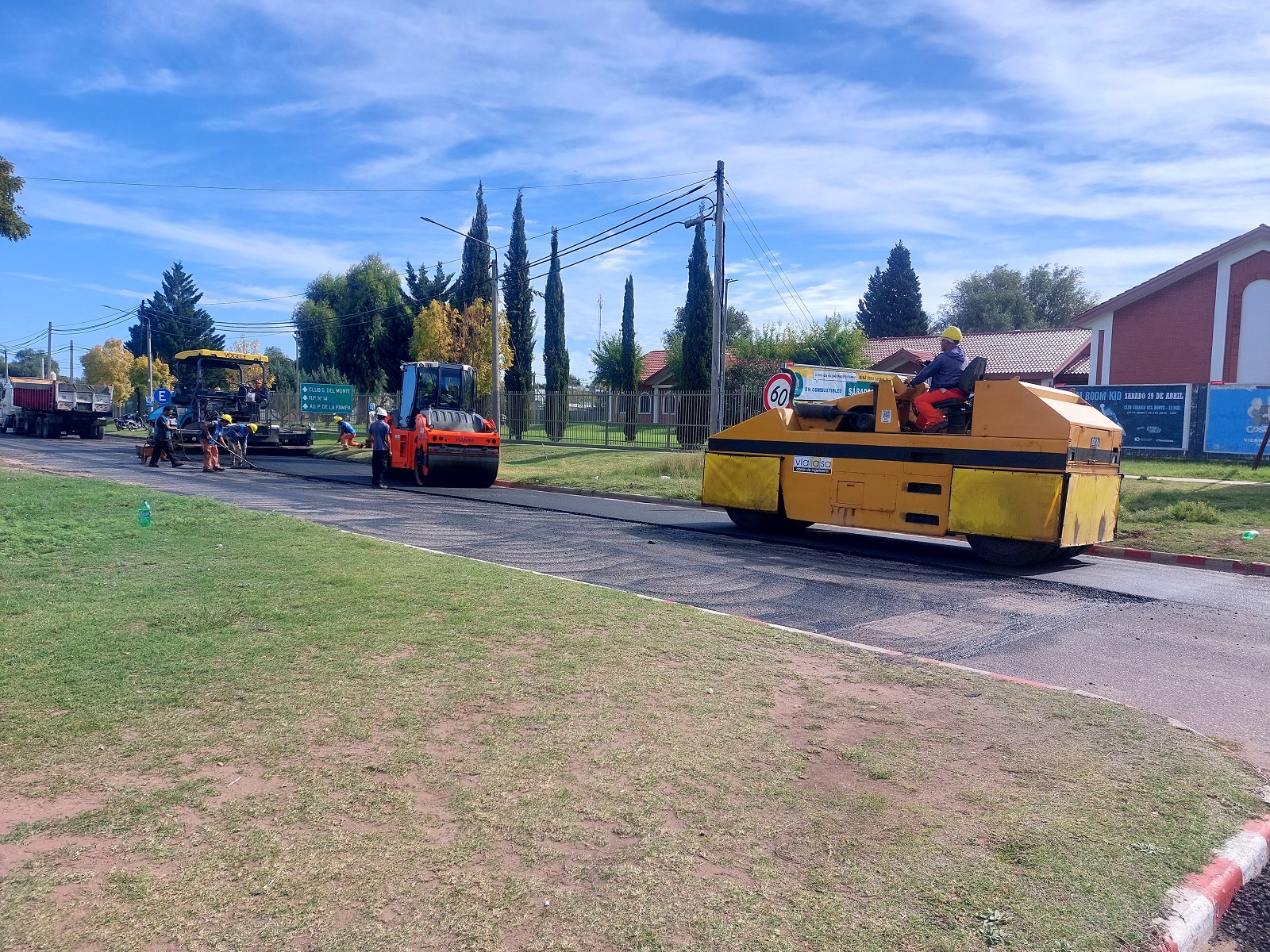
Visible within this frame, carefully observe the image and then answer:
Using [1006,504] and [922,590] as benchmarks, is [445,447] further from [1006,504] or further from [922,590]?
[922,590]

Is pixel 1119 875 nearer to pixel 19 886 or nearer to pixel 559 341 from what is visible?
pixel 19 886

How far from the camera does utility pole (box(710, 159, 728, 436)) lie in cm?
2031

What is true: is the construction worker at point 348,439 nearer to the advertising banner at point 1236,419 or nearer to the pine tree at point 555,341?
the pine tree at point 555,341

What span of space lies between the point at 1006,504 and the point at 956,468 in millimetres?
745

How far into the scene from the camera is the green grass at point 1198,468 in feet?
64.3

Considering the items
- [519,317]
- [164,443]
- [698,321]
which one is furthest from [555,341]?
[164,443]

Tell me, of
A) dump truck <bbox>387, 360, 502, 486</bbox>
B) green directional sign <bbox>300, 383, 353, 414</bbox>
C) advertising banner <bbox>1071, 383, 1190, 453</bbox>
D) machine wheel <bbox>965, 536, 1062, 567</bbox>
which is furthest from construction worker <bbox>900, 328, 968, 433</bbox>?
green directional sign <bbox>300, 383, 353, 414</bbox>

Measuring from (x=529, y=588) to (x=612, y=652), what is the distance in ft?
6.73

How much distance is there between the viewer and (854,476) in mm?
12320

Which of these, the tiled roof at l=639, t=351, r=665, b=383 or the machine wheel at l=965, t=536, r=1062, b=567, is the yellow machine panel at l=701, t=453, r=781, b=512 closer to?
the machine wheel at l=965, t=536, r=1062, b=567

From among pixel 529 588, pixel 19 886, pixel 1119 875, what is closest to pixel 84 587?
pixel 529 588

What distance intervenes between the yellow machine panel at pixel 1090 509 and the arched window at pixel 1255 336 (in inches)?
848

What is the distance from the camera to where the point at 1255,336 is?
28.8 metres

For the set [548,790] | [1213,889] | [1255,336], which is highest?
[1255,336]
